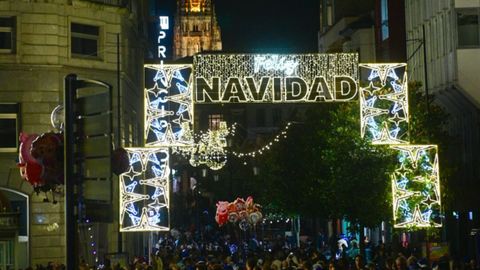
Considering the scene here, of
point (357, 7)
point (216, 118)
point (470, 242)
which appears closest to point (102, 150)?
point (470, 242)

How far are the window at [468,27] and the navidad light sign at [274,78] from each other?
16.4 metres

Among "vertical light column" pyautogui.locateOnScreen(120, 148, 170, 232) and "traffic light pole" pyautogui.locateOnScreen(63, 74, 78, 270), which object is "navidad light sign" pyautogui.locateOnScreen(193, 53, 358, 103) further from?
"traffic light pole" pyautogui.locateOnScreen(63, 74, 78, 270)

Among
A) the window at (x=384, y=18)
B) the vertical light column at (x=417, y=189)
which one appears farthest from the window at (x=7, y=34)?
the window at (x=384, y=18)

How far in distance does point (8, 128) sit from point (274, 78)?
1083 cm

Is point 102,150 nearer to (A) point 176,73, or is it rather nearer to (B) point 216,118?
(A) point 176,73

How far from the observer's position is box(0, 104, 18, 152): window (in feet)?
118

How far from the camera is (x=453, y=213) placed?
4834 cm

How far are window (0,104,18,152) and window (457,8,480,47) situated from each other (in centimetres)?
1982

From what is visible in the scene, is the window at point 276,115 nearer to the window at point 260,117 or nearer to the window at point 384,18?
the window at point 260,117

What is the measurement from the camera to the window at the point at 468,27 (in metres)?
45.5

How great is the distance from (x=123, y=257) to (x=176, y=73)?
5095 millimetres

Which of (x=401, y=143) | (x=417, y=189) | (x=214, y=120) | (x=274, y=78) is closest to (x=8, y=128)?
(x=274, y=78)

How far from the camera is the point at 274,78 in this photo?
2997 cm

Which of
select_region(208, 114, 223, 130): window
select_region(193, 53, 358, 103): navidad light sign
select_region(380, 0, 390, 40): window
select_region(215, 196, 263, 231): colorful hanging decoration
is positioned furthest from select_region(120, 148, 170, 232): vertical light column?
select_region(208, 114, 223, 130): window
